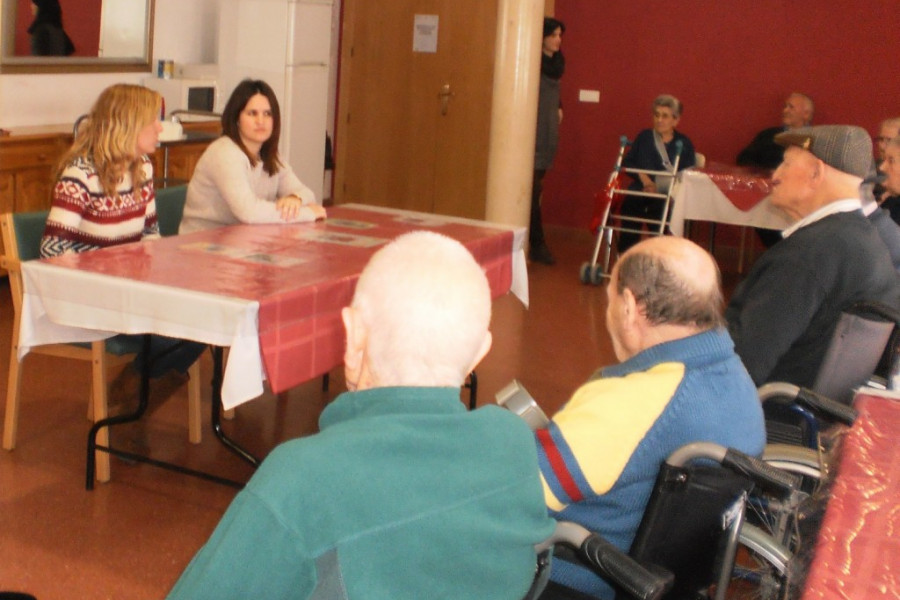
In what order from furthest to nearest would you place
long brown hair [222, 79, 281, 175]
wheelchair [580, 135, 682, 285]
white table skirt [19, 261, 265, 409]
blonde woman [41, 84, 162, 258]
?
wheelchair [580, 135, 682, 285] < long brown hair [222, 79, 281, 175] < blonde woman [41, 84, 162, 258] < white table skirt [19, 261, 265, 409]

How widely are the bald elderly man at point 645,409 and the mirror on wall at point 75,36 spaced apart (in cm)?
478

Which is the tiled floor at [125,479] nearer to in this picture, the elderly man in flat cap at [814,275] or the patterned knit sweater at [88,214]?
the patterned knit sweater at [88,214]

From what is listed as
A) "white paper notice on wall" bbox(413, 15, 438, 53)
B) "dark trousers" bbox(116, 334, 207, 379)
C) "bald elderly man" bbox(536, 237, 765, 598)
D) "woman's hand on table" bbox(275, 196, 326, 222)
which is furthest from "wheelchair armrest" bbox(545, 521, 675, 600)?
"white paper notice on wall" bbox(413, 15, 438, 53)

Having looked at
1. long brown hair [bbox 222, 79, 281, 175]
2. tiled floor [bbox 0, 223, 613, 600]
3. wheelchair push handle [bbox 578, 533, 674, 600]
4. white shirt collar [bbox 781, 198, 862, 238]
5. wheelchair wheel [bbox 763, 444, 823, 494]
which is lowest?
tiled floor [bbox 0, 223, 613, 600]

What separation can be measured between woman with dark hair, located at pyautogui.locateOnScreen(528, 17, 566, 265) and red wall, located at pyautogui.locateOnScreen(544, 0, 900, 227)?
25.2 inches

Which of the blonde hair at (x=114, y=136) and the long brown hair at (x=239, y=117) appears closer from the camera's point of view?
the blonde hair at (x=114, y=136)

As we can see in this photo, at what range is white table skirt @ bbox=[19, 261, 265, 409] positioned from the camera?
2.58 m

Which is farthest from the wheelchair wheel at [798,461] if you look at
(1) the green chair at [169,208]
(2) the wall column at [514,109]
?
(2) the wall column at [514,109]

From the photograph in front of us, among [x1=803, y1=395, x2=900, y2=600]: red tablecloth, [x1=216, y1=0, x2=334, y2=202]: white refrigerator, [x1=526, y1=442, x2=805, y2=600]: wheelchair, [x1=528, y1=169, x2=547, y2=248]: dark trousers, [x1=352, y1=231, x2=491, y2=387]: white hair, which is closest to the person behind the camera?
[x1=803, y1=395, x2=900, y2=600]: red tablecloth

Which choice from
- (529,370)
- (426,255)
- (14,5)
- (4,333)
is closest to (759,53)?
(529,370)

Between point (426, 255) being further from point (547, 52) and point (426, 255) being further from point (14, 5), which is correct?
point (547, 52)

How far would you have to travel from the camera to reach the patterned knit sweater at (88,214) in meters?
3.30

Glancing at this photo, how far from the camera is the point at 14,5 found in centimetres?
565

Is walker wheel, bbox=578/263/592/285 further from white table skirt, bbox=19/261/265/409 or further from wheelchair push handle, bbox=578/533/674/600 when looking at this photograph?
wheelchair push handle, bbox=578/533/674/600
